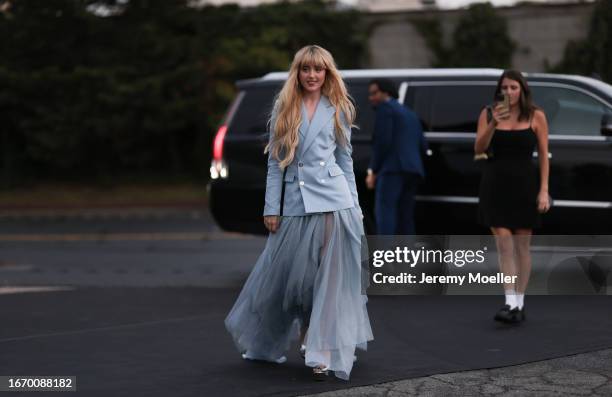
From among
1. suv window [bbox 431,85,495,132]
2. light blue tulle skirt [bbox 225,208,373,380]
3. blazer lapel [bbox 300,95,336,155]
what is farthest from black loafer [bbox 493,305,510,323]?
suv window [bbox 431,85,495,132]

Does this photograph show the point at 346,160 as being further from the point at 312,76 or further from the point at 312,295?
the point at 312,295

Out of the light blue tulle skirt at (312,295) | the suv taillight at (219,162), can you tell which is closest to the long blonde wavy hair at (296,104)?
the light blue tulle skirt at (312,295)

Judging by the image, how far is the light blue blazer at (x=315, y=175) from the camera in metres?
6.29

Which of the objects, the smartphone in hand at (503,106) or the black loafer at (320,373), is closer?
the black loafer at (320,373)

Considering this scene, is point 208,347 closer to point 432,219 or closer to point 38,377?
point 38,377

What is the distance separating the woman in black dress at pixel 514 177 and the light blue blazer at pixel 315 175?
1918mm

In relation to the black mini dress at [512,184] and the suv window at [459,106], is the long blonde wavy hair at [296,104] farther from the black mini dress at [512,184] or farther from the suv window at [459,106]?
the suv window at [459,106]

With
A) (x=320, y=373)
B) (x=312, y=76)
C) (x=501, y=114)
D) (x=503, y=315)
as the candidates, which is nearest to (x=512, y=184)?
(x=501, y=114)

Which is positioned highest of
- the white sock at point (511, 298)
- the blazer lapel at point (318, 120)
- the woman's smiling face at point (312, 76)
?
the woman's smiling face at point (312, 76)

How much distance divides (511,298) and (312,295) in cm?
204

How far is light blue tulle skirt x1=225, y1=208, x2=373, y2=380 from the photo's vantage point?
613cm

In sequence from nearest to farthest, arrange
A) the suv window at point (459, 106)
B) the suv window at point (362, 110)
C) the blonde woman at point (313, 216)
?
1. the blonde woman at point (313, 216)
2. the suv window at point (459, 106)
3. the suv window at point (362, 110)

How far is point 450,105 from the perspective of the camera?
1022 centimetres

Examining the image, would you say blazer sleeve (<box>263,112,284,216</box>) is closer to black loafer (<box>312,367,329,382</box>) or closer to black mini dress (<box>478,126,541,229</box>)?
black loafer (<box>312,367,329,382</box>)
